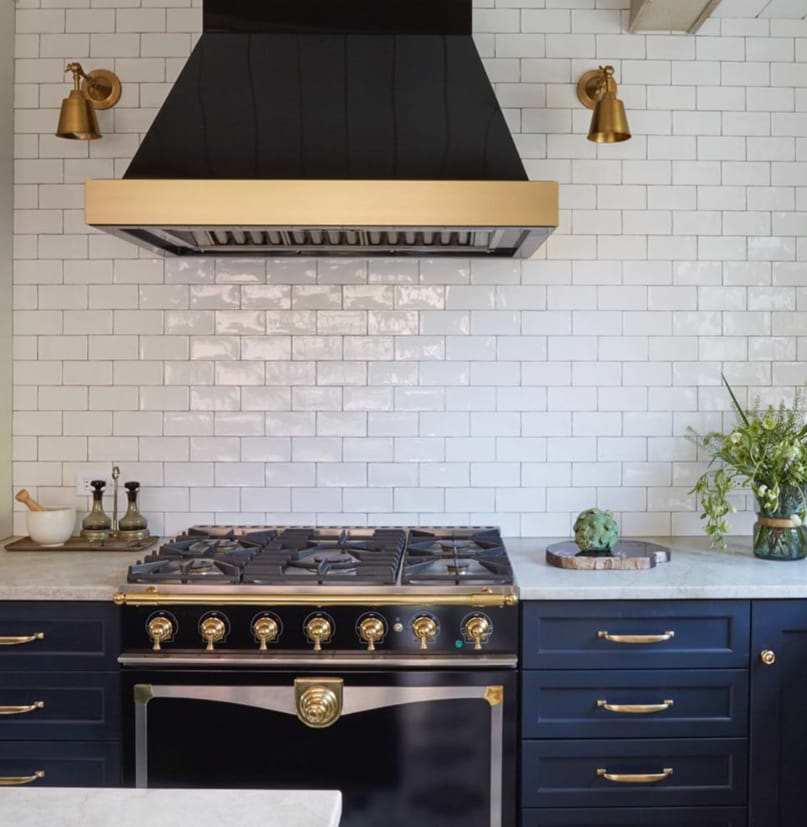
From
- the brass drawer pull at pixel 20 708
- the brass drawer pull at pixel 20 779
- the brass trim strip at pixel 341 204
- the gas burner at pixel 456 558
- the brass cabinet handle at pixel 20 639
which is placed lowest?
the brass drawer pull at pixel 20 779

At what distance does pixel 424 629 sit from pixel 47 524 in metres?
1.42

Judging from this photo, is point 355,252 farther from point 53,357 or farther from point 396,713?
point 396,713

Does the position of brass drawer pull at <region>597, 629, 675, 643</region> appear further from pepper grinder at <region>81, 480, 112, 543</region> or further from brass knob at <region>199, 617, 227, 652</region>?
pepper grinder at <region>81, 480, 112, 543</region>

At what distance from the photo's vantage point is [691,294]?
10.5ft

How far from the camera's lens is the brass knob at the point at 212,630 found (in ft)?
7.96

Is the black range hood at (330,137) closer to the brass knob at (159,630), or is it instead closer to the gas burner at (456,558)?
the gas burner at (456,558)

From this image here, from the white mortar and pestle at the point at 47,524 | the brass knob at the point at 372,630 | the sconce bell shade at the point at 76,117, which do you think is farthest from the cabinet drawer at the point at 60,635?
the sconce bell shade at the point at 76,117

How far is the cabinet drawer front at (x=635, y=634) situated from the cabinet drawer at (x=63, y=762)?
4.00 feet

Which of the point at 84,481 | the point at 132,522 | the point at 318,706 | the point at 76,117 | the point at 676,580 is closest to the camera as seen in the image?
the point at 318,706

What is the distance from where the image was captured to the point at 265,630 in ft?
7.96

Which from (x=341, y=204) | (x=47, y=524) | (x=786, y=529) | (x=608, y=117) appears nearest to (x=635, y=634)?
(x=786, y=529)

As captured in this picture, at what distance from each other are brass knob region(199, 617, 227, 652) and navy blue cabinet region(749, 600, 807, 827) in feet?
4.98

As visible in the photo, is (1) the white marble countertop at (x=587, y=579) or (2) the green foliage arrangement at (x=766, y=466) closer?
(1) the white marble countertop at (x=587, y=579)

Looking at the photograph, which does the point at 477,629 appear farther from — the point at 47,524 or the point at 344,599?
the point at 47,524
